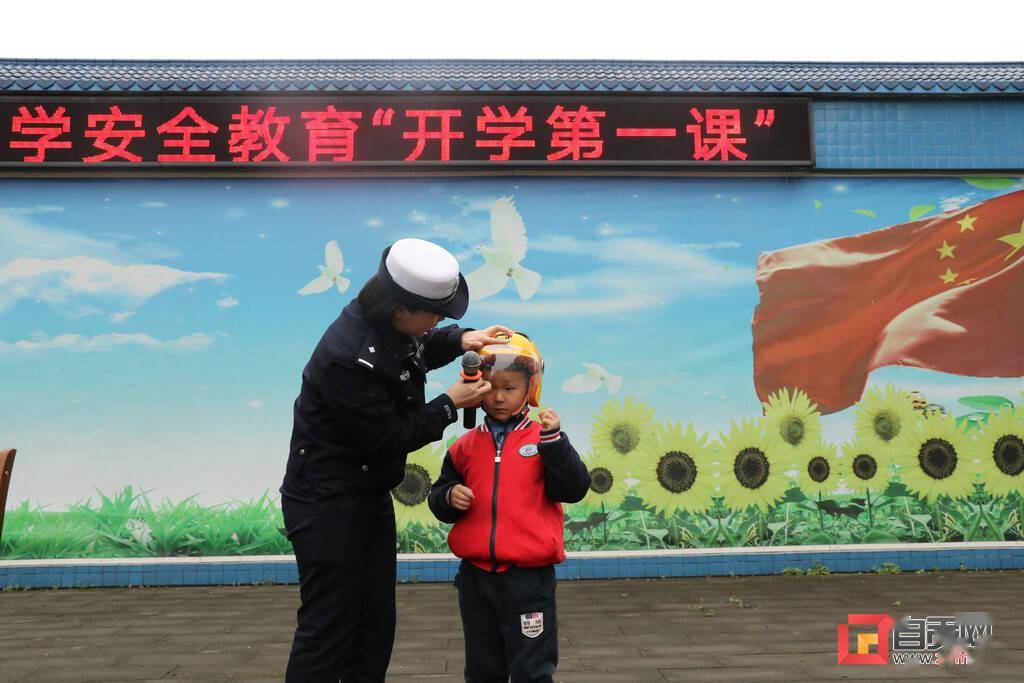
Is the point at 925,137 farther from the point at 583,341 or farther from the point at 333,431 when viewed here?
the point at 333,431

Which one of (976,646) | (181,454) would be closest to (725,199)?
(976,646)

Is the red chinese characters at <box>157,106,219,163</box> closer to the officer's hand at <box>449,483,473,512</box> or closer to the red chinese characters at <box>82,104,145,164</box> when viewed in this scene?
the red chinese characters at <box>82,104,145,164</box>

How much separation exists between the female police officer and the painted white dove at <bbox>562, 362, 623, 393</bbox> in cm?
374

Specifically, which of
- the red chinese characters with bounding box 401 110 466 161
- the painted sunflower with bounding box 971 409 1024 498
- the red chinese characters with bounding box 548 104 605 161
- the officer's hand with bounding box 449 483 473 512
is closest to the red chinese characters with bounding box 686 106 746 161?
the red chinese characters with bounding box 548 104 605 161

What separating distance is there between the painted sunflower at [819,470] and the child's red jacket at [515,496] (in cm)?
422

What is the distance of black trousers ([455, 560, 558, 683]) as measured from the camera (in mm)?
2541

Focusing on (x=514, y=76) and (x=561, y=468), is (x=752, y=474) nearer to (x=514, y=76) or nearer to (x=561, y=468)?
(x=514, y=76)

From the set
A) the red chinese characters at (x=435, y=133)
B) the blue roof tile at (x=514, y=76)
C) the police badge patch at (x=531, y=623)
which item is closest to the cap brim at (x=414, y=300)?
the police badge patch at (x=531, y=623)

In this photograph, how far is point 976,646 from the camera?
4078mm

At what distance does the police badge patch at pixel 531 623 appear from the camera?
256 cm

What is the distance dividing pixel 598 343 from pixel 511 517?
12.9ft

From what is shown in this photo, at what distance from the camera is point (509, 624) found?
259 centimetres

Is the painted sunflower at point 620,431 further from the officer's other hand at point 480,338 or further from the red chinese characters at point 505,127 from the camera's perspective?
the officer's other hand at point 480,338

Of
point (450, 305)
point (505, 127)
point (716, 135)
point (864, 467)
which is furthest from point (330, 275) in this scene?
point (864, 467)
